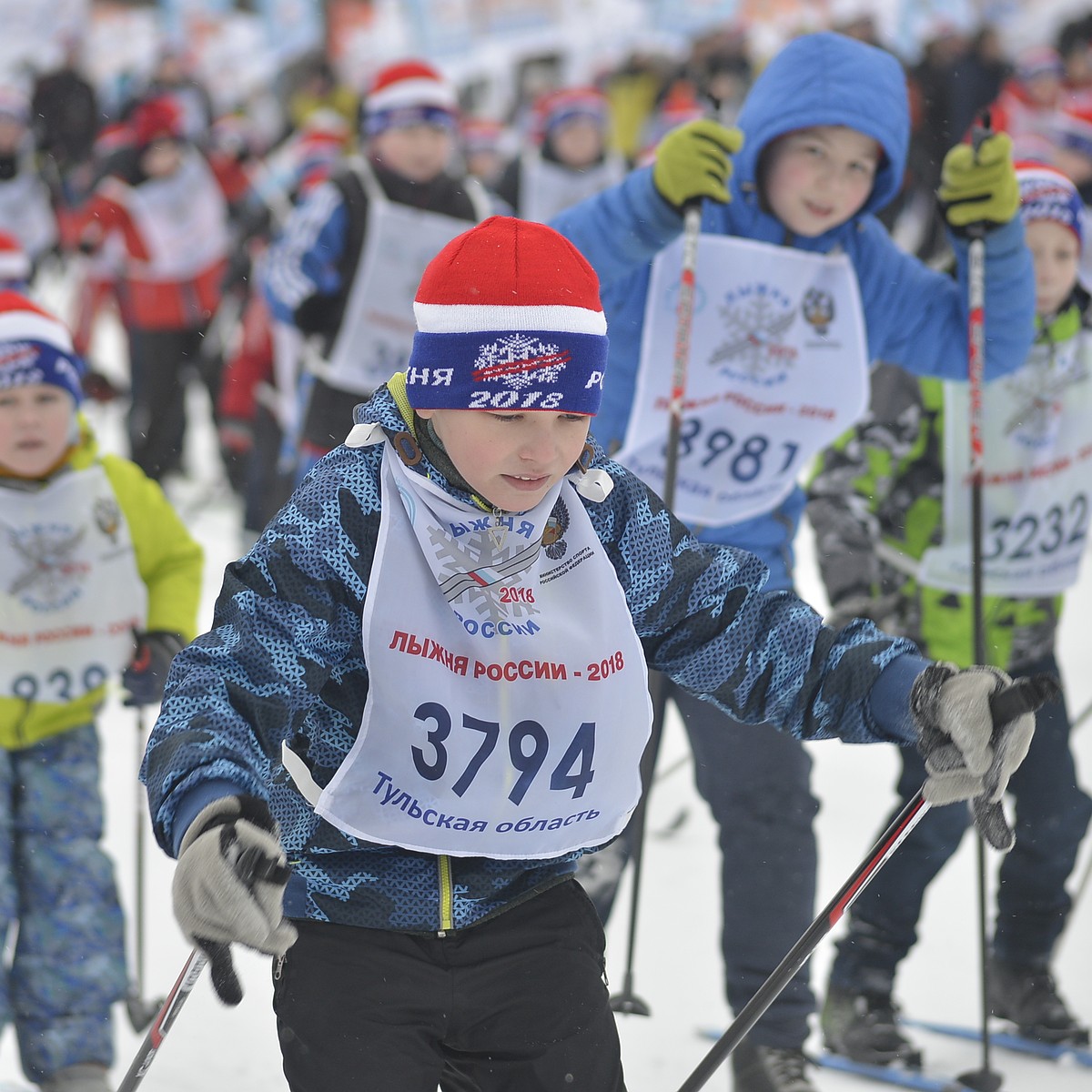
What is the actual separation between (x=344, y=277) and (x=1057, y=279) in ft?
8.52

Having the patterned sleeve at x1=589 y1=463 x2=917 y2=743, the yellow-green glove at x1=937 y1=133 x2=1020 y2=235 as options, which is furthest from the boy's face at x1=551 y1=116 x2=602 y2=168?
the patterned sleeve at x1=589 y1=463 x2=917 y2=743

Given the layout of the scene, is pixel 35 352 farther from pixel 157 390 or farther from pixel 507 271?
pixel 157 390

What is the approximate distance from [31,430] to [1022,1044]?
2.62m

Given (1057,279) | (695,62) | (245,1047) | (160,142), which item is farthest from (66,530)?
(695,62)

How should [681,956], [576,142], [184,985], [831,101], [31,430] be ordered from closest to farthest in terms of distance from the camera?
[184,985], [831,101], [31,430], [681,956], [576,142]

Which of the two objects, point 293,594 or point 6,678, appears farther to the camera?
point 6,678


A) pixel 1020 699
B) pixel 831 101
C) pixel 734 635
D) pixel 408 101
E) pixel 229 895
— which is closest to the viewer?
pixel 229 895

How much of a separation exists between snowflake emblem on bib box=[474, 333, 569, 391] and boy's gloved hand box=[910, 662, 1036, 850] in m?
0.64

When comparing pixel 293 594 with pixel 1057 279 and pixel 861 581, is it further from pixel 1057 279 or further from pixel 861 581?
pixel 1057 279

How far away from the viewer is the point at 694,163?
351cm

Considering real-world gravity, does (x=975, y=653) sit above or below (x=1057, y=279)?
below

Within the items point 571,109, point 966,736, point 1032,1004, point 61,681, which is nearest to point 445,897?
point 966,736

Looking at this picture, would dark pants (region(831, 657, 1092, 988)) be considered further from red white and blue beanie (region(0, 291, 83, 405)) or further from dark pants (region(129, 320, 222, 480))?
dark pants (region(129, 320, 222, 480))

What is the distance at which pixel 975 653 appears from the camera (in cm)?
388
